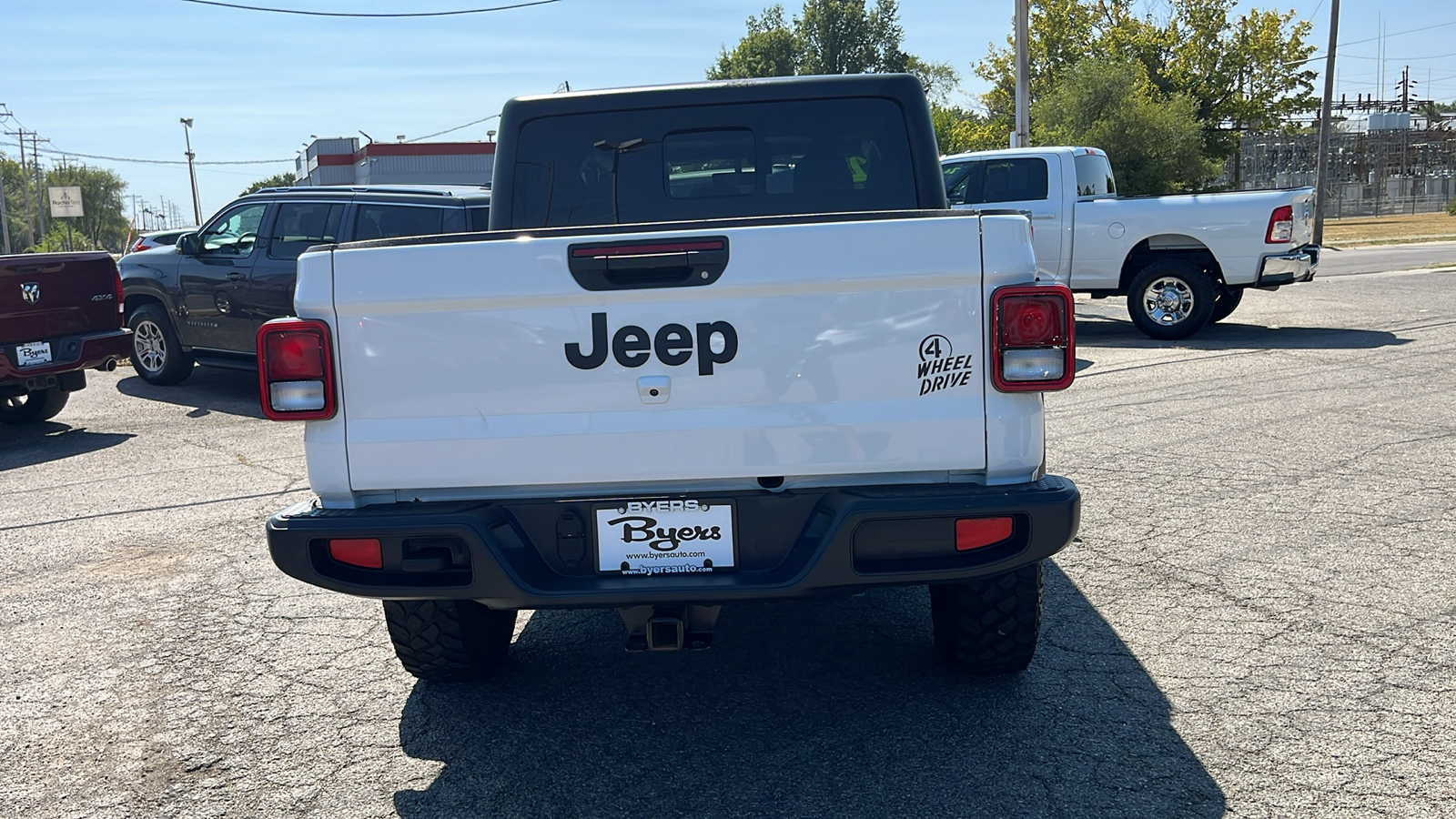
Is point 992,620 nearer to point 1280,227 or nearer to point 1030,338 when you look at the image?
point 1030,338

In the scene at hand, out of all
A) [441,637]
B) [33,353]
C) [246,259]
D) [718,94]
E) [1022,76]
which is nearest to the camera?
[441,637]

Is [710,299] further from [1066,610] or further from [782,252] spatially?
[1066,610]

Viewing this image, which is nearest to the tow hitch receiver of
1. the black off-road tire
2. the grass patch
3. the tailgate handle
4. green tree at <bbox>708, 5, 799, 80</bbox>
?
the tailgate handle

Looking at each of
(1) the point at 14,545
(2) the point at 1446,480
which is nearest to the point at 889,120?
(2) the point at 1446,480

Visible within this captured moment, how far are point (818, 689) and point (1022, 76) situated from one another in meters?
18.2

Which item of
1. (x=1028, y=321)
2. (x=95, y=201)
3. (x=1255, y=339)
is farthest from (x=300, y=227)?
(x=95, y=201)

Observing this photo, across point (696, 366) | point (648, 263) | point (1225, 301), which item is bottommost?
point (1225, 301)

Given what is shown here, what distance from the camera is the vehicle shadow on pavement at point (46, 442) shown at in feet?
28.9

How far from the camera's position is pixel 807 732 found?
3.61m

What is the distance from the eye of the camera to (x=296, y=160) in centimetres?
9062

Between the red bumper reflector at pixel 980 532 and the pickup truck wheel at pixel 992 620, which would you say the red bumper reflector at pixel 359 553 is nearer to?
the red bumper reflector at pixel 980 532

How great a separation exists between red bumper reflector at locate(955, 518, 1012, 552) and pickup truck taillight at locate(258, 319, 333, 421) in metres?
1.72

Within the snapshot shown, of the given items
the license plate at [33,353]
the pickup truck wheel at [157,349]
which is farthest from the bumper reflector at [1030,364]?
the pickup truck wheel at [157,349]

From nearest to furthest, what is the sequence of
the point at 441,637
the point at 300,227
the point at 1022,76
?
the point at 441,637 → the point at 300,227 → the point at 1022,76
